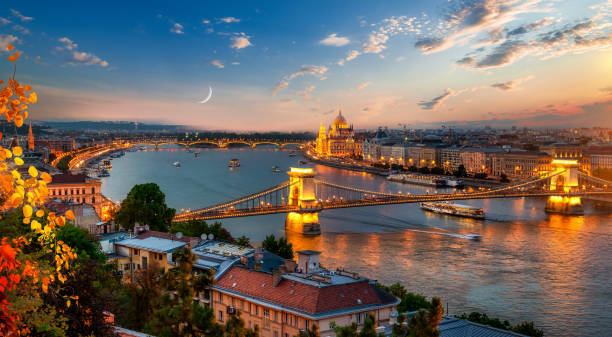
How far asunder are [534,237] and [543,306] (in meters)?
7.05

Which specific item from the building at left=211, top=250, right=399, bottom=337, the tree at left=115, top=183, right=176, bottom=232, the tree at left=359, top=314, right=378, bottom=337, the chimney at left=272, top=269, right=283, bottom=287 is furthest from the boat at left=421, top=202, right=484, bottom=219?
the tree at left=359, top=314, right=378, bottom=337

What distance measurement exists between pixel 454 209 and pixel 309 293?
52.0 feet

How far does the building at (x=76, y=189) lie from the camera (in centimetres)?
1784

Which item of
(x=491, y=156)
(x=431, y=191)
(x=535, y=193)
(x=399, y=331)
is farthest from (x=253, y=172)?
(x=399, y=331)

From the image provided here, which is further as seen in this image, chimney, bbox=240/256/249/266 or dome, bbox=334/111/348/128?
dome, bbox=334/111/348/128

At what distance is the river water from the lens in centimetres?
977

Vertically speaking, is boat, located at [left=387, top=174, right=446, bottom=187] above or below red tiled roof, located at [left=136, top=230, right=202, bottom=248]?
below

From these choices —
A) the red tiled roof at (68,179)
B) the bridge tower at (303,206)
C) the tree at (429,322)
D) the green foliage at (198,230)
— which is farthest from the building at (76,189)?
the tree at (429,322)

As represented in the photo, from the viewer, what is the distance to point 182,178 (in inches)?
1281

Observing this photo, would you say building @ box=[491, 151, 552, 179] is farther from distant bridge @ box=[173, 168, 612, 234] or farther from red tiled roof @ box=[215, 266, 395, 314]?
red tiled roof @ box=[215, 266, 395, 314]

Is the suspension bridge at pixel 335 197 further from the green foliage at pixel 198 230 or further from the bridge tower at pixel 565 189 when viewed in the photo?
the green foliage at pixel 198 230

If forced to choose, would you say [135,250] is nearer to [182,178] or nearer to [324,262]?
[324,262]

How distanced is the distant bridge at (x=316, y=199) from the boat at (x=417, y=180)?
19.6 feet

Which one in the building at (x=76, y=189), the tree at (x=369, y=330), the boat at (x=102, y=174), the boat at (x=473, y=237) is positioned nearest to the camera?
the tree at (x=369, y=330)
